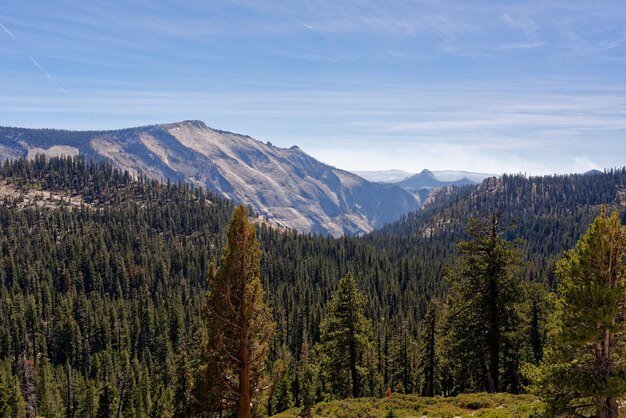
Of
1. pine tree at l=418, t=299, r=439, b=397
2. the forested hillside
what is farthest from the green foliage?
pine tree at l=418, t=299, r=439, b=397

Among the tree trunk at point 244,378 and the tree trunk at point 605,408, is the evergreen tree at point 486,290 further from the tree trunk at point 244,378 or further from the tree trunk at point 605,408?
the tree trunk at point 244,378

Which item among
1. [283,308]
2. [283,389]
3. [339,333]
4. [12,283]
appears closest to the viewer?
[339,333]

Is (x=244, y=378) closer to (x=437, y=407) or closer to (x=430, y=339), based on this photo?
(x=437, y=407)

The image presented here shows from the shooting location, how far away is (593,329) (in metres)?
16.3

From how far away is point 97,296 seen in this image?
16300cm

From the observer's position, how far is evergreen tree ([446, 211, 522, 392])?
29469 mm

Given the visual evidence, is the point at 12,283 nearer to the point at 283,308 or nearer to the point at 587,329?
the point at 283,308

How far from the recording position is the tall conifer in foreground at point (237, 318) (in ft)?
59.9

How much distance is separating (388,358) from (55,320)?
110m

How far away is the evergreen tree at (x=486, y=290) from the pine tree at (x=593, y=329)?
11899mm

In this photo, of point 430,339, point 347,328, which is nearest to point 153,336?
point 430,339

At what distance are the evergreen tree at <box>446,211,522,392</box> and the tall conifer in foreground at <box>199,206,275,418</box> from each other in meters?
16.8

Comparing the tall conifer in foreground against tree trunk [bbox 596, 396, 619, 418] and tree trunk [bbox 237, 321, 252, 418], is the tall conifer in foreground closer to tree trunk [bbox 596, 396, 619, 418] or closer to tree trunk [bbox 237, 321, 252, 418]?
tree trunk [bbox 237, 321, 252, 418]

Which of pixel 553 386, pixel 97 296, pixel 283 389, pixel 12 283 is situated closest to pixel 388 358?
pixel 283 389
